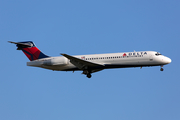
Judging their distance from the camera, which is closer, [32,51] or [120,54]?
[120,54]

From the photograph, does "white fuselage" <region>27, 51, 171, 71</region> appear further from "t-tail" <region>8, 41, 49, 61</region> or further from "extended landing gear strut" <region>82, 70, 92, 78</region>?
"t-tail" <region>8, 41, 49, 61</region>

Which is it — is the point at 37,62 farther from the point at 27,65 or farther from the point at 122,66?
the point at 122,66

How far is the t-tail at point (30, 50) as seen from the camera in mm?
38156

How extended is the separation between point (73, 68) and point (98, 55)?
3795mm

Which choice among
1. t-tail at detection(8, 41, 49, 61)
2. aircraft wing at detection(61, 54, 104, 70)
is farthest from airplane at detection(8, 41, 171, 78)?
t-tail at detection(8, 41, 49, 61)

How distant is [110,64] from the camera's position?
3478 centimetres

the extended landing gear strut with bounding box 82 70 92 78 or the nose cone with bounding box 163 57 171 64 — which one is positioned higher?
the nose cone with bounding box 163 57 171 64

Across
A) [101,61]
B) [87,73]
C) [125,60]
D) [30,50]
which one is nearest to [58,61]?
[87,73]

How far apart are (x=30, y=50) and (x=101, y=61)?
10.6 m

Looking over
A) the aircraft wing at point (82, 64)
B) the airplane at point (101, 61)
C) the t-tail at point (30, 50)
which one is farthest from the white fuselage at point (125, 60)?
the t-tail at point (30, 50)

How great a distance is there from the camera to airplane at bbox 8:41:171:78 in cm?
3444

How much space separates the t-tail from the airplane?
1062mm


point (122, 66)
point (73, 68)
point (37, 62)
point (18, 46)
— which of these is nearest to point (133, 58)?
point (122, 66)

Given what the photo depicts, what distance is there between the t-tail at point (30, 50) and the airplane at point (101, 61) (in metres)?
1.06
